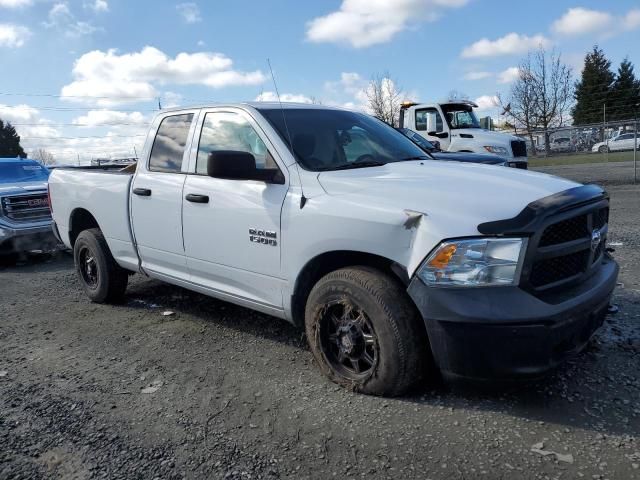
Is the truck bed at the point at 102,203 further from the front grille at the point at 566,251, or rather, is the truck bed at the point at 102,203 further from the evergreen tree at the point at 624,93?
the evergreen tree at the point at 624,93

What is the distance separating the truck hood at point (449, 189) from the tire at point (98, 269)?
2971 millimetres

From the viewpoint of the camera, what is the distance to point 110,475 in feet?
8.72

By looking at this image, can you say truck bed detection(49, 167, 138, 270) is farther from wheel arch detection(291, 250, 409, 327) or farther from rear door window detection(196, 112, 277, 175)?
wheel arch detection(291, 250, 409, 327)

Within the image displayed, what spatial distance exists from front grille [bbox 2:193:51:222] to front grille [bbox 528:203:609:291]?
7.86 metres

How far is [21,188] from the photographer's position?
8.63 m

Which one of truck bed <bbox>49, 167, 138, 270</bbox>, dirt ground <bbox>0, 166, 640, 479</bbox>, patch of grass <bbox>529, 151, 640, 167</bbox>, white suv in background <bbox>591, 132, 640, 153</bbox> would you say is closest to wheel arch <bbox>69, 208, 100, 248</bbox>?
truck bed <bbox>49, 167, 138, 270</bbox>

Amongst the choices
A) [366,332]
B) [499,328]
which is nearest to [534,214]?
[499,328]

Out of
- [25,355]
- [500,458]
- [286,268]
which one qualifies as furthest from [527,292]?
[25,355]

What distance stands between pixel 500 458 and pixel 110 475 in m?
1.92

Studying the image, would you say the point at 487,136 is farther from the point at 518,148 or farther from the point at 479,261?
the point at 479,261

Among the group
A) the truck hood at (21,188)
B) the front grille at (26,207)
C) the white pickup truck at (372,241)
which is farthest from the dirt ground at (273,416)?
the truck hood at (21,188)

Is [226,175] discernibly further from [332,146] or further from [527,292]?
[527,292]

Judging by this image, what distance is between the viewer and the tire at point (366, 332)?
117 inches

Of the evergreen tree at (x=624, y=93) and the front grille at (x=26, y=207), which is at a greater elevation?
the evergreen tree at (x=624, y=93)
